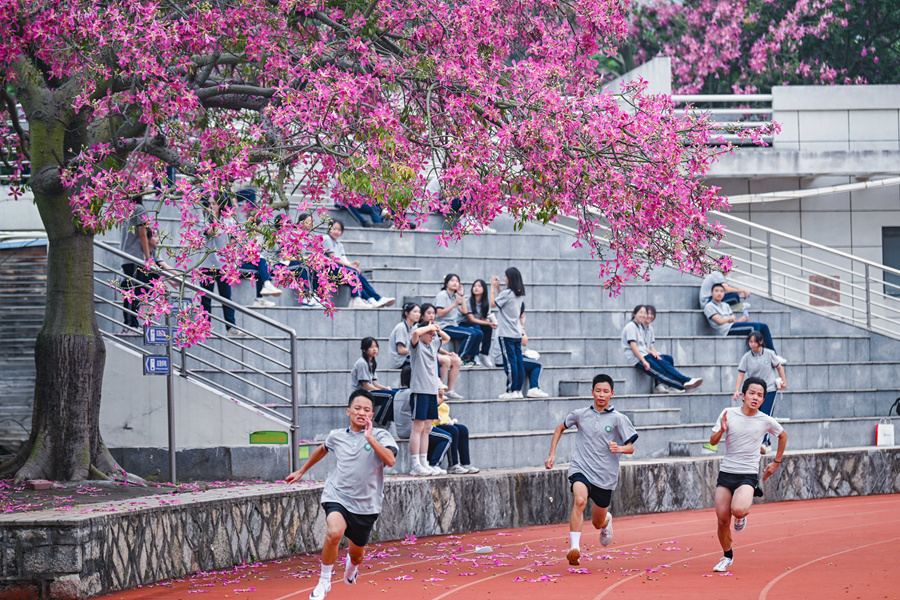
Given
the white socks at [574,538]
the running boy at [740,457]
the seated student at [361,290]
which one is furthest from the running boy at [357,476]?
the seated student at [361,290]

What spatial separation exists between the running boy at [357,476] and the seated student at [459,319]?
7.36 metres

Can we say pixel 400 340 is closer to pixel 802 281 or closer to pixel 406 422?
pixel 406 422

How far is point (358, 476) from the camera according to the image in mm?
9117

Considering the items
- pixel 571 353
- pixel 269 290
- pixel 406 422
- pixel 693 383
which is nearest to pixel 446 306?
pixel 269 290

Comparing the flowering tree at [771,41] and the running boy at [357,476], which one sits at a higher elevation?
the flowering tree at [771,41]

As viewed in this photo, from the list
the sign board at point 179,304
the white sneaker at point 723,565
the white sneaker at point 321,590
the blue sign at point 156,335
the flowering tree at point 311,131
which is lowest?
the white sneaker at point 723,565

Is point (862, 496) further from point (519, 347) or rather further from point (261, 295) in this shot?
point (261, 295)

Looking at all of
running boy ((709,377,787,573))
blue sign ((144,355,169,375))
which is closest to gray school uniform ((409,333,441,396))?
blue sign ((144,355,169,375))

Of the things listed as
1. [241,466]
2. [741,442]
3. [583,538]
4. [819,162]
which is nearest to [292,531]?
[241,466]

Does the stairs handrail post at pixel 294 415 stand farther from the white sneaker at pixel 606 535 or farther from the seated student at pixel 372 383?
the white sneaker at pixel 606 535

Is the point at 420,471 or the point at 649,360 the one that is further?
the point at 649,360

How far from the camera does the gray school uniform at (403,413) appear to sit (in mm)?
14070

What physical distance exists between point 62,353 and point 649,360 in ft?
27.8

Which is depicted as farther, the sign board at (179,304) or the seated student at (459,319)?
the seated student at (459,319)
